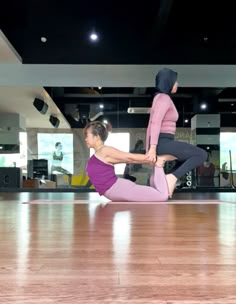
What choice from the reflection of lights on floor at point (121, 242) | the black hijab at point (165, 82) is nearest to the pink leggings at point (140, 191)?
the black hijab at point (165, 82)

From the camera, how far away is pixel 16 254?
2.97 feet

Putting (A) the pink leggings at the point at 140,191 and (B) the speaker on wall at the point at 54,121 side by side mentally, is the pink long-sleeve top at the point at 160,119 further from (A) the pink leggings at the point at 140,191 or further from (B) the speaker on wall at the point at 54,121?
(B) the speaker on wall at the point at 54,121

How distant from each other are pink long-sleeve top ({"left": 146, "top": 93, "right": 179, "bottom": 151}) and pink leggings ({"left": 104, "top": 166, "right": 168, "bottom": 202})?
0.25 meters

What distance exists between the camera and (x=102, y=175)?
297 cm

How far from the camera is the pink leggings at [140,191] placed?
9.58 ft

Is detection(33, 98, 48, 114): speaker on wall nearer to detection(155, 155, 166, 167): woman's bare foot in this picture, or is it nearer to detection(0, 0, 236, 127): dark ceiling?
detection(0, 0, 236, 127): dark ceiling

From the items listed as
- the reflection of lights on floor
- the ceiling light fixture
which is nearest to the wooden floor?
the reflection of lights on floor
